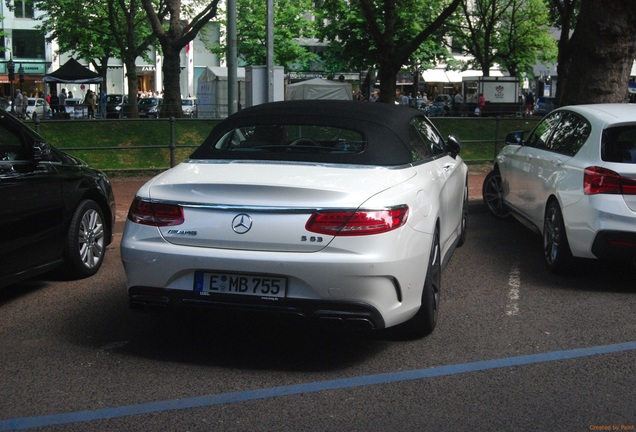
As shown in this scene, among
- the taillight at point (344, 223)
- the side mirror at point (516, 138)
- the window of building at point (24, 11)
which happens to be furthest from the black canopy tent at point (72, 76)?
the taillight at point (344, 223)

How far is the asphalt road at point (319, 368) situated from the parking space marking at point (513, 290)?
0.02 metres

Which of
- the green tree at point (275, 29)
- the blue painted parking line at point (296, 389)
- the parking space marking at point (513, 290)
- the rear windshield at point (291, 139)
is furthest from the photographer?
the green tree at point (275, 29)

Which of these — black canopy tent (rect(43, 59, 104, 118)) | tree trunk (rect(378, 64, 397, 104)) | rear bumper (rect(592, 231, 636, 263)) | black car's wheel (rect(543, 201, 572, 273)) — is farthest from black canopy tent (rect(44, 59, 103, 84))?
rear bumper (rect(592, 231, 636, 263))

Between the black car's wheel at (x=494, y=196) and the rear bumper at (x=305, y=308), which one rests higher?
the rear bumper at (x=305, y=308)

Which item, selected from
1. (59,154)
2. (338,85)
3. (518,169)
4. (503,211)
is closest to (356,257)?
(59,154)

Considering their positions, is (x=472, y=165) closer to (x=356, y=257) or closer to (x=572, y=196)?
(x=572, y=196)

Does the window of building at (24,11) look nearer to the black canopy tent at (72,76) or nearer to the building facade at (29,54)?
the building facade at (29,54)

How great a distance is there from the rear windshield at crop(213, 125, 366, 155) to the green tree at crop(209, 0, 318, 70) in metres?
52.4

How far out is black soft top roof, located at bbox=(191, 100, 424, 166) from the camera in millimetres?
5352

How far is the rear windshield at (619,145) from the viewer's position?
680 cm

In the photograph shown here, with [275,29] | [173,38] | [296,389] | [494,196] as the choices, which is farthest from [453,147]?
[275,29]

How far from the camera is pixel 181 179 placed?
5.01 metres

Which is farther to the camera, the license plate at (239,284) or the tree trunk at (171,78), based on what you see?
A: the tree trunk at (171,78)

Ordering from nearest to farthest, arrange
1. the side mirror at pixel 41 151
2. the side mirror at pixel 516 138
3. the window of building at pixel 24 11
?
the side mirror at pixel 41 151, the side mirror at pixel 516 138, the window of building at pixel 24 11
